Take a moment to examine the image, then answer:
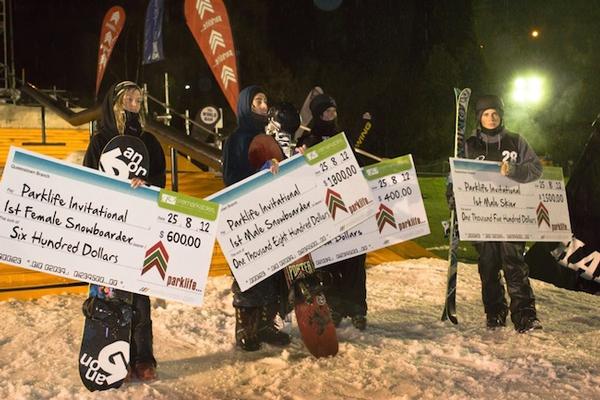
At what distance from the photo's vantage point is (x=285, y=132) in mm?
5320

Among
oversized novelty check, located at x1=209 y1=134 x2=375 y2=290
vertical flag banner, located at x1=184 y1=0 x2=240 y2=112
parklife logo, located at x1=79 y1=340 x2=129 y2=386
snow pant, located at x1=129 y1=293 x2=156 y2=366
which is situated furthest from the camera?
vertical flag banner, located at x1=184 y1=0 x2=240 y2=112

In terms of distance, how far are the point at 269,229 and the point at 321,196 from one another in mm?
459

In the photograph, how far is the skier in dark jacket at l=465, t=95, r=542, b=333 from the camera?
514 centimetres

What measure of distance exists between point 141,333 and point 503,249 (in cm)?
304

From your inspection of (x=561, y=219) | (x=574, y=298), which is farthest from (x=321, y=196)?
(x=574, y=298)

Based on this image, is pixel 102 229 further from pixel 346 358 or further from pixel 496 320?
pixel 496 320

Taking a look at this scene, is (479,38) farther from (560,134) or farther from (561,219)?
(561,219)

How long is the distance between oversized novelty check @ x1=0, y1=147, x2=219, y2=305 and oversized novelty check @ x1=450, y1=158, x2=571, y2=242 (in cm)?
224

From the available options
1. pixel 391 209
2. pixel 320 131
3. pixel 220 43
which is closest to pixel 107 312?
pixel 320 131

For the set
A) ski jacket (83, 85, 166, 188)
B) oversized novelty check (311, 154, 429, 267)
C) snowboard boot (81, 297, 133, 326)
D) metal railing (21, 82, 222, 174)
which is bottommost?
snowboard boot (81, 297, 133, 326)

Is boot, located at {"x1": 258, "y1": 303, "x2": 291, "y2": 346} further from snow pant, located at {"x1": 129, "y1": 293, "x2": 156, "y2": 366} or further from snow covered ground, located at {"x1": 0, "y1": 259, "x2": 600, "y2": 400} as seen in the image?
snow pant, located at {"x1": 129, "y1": 293, "x2": 156, "y2": 366}

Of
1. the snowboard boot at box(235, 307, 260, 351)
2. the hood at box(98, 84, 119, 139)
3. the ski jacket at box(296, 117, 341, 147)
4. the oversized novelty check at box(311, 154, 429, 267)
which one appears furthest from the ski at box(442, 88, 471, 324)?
the hood at box(98, 84, 119, 139)

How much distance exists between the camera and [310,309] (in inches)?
181

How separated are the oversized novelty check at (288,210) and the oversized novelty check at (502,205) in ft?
3.39
